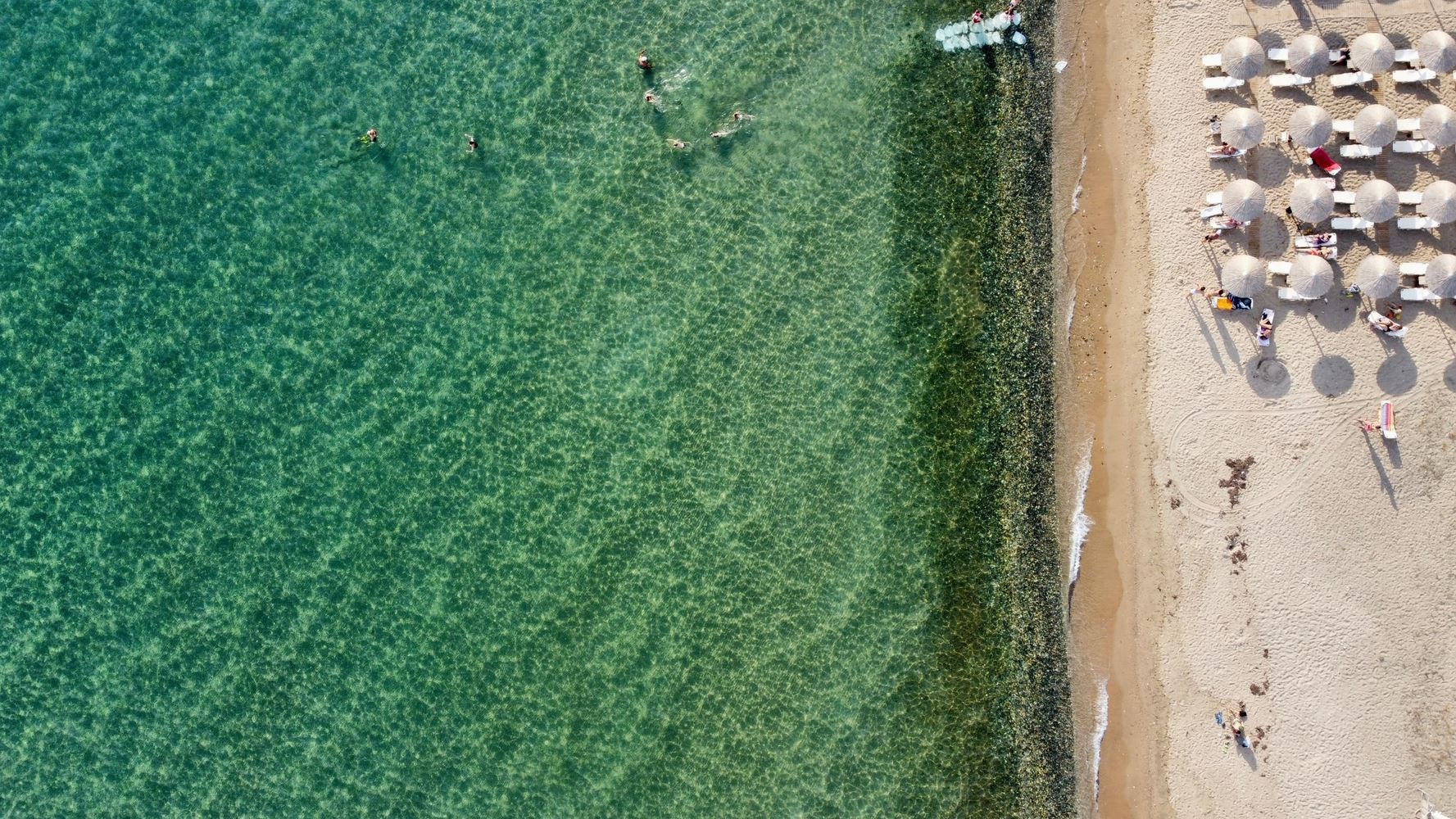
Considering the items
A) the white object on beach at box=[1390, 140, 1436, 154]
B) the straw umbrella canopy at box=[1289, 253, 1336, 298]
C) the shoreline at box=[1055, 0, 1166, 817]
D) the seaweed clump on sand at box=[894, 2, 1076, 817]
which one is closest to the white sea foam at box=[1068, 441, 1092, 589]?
the shoreline at box=[1055, 0, 1166, 817]

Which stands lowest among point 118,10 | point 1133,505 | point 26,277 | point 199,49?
point 1133,505

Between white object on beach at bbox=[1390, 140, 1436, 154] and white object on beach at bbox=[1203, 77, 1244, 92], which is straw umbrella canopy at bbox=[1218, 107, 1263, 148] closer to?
white object on beach at bbox=[1203, 77, 1244, 92]

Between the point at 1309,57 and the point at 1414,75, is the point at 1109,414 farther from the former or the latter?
the point at 1414,75

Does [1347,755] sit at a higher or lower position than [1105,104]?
lower

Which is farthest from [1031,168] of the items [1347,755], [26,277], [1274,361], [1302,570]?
[26,277]

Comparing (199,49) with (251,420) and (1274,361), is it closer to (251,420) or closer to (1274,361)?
(251,420)

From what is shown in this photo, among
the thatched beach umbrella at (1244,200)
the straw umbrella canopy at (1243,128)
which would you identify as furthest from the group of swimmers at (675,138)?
the thatched beach umbrella at (1244,200)
